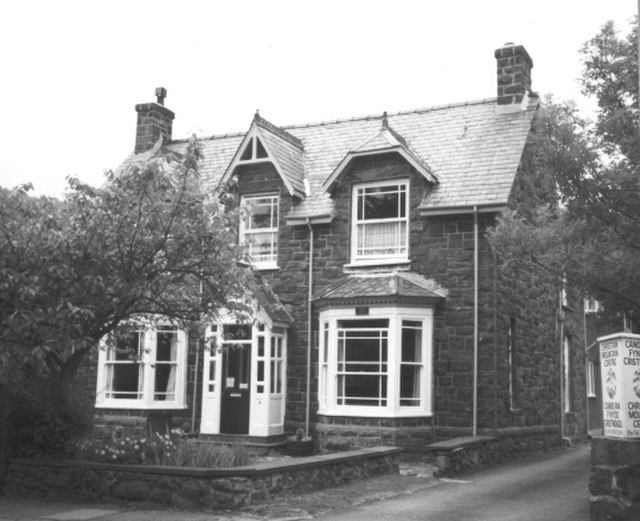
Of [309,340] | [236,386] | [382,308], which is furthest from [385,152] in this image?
[236,386]

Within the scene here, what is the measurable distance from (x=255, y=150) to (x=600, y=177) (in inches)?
466

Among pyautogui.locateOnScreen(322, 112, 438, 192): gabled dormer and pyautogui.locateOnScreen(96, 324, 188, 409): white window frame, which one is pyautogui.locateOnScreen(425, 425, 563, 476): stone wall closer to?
pyautogui.locateOnScreen(322, 112, 438, 192): gabled dormer

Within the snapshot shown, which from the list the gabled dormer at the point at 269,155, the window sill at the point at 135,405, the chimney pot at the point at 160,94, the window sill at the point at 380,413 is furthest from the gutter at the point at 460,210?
the chimney pot at the point at 160,94

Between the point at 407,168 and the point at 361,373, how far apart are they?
5179mm

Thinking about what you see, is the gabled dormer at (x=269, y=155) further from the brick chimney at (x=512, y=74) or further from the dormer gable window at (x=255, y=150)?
the brick chimney at (x=512, y=74)

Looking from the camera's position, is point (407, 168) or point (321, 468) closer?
point (321, 468)

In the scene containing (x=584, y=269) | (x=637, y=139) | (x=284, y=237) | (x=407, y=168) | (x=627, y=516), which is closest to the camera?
(x=627, y=516)

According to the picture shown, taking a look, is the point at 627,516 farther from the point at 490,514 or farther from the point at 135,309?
the point at 135,309

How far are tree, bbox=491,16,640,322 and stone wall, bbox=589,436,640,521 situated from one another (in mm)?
A: 2685

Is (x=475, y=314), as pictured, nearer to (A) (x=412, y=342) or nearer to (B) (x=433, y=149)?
(A) (x=412, y=342)

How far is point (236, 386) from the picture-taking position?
68.2ft

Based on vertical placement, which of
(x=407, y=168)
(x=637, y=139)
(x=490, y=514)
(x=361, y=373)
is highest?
(x=407, y=168)

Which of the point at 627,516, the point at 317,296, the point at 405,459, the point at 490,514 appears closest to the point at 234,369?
the point at 317,296

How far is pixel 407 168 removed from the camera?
66.1 ft
